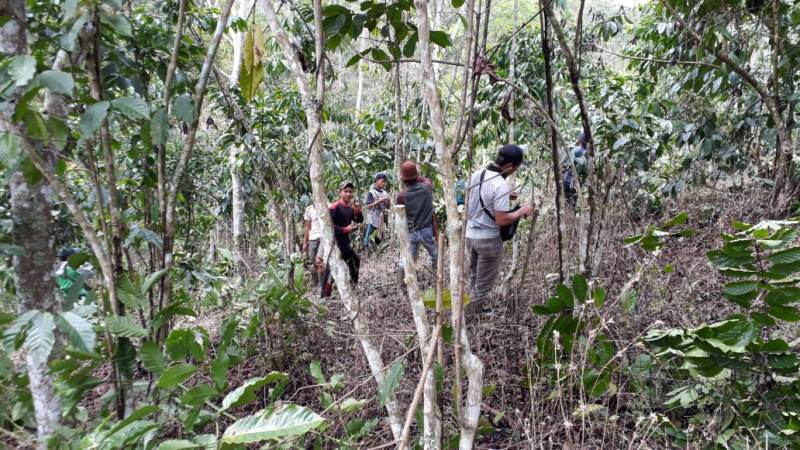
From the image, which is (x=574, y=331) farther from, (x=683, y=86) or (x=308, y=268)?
(x=308, y=268)

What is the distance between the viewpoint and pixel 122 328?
1.60 metres

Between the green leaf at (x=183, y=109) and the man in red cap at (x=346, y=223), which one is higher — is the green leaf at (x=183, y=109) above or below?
above

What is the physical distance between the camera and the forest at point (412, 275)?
60.9 inches

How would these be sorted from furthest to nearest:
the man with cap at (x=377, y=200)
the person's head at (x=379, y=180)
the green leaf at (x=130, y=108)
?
the person's head at (x=379, y=180), the man with cap at (x=377, y=200), the green leaf at (x=130, y=108)

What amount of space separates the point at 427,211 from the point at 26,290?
2942mm

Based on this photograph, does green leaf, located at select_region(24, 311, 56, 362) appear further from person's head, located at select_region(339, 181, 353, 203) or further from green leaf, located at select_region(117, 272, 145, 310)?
person's head, located at select_region(339, 181, 353, 203)

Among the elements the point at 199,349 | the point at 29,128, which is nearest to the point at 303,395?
the point at 199,349

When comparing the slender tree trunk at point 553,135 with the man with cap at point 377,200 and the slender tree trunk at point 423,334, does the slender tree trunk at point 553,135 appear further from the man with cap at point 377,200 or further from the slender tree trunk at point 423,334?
the man with cap at point 377,200

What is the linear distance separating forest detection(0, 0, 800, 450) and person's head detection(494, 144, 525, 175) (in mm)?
19

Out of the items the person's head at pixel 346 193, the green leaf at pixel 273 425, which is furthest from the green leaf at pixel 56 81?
the person's head at pixel 346 193

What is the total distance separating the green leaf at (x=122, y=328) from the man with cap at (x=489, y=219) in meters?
1.99

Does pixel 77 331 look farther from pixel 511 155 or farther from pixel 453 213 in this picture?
pixel 511 155

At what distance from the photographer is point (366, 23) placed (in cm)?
219

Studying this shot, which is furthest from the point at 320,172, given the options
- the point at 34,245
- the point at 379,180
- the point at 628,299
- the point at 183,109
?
the point at 379,180
